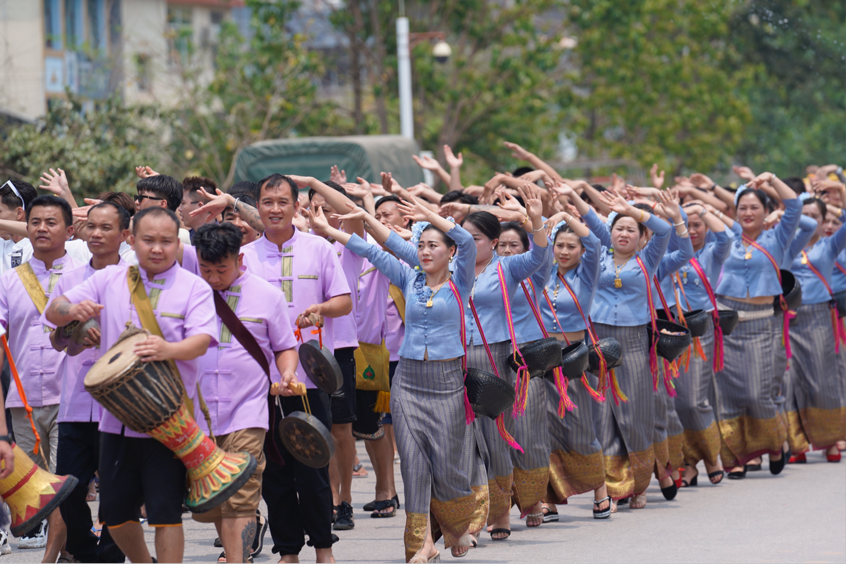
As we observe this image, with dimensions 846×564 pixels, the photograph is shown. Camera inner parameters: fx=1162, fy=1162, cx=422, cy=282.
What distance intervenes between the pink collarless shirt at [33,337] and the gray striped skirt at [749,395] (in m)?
5.46

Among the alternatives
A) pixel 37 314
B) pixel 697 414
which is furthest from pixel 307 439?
pixel 697 414

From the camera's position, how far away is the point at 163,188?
7.19 metres

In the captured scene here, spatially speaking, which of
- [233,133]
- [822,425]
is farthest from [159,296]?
[233,133]

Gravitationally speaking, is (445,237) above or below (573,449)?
above

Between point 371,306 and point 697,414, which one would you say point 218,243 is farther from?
point 697,414

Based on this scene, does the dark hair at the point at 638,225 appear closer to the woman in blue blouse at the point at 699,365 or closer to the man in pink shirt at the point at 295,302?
the woman in blue blouse at the point at 699,365

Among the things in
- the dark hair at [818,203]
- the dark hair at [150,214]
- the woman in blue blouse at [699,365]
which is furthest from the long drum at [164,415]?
the dark hair at [818,203]

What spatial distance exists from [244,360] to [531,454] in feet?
8.47

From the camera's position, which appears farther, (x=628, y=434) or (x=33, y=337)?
(x=628, y=434)

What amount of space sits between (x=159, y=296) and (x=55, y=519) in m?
1.68

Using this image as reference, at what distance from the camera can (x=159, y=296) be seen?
506 cm

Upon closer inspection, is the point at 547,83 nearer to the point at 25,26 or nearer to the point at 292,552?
the point at 25,26

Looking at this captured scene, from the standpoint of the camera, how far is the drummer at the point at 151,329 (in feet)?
16.4

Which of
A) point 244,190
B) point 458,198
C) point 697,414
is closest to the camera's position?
point 244,190
